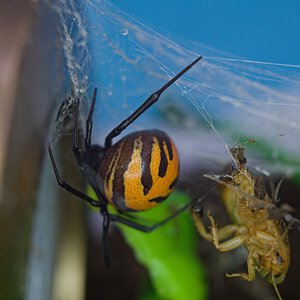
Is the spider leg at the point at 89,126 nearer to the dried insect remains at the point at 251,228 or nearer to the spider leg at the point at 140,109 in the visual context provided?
the spider leg at the point at 140,109

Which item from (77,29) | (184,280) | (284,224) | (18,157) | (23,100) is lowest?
(184,280)

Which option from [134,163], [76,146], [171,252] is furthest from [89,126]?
[171,252]

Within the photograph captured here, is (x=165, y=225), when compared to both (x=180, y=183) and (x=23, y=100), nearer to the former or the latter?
(x=180, y=183)

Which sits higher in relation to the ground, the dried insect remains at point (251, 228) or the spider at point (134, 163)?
the spider at point (134, 163)

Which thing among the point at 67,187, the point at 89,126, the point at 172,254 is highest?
the point at 89,126

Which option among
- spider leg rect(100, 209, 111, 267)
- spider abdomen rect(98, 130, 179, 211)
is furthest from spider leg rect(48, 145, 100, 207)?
spider abdomen rect(98, 130, 179, 211)

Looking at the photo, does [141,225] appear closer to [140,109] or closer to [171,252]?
[171,252]

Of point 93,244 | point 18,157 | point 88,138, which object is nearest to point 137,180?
point 88,138

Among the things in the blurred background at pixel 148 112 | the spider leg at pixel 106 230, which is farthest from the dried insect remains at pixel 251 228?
the spider leg at pixel 106 230
